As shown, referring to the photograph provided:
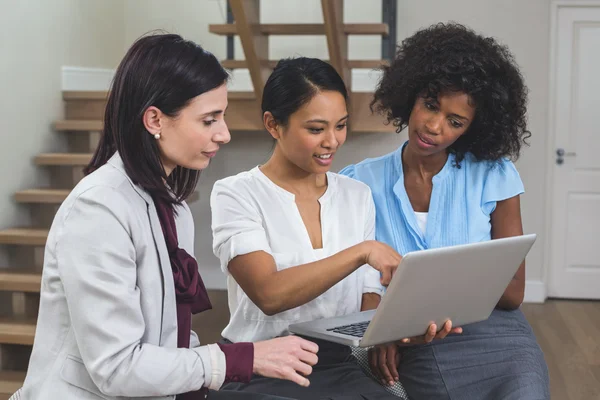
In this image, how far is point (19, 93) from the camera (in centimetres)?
473

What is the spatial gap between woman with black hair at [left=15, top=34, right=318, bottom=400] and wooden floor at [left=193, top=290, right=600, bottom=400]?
2.64m

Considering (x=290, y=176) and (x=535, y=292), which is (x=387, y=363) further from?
(x=535, y=292)

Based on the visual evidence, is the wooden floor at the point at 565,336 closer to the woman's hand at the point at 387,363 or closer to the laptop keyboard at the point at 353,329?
the woman's hand at the point at 387,363

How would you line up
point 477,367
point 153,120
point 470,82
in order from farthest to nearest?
point 470,82, point 477,367, point 153,120

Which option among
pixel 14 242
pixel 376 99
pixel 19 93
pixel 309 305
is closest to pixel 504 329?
pixel 309 305

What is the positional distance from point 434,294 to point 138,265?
58cm

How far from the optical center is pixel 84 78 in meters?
5.54

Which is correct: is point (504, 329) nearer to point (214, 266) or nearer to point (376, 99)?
point (376, 99)

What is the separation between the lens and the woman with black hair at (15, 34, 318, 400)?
1.26 meters

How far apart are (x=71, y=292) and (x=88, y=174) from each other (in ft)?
0.87

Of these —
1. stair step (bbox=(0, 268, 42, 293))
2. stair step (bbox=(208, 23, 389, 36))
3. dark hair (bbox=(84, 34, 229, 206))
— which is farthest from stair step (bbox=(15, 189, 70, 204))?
dark hair (bbox=(84, 34, 229, 206))

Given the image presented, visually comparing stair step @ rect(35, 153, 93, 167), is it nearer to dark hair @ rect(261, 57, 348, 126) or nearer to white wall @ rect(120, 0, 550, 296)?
white wall @ rect(120, 0, 550, 296)

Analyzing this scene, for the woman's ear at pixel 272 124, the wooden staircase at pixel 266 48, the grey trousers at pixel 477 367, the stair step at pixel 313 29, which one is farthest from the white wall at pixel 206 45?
the grey trousers at pixel 477 367

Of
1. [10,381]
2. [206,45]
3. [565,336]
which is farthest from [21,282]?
[565,336]
